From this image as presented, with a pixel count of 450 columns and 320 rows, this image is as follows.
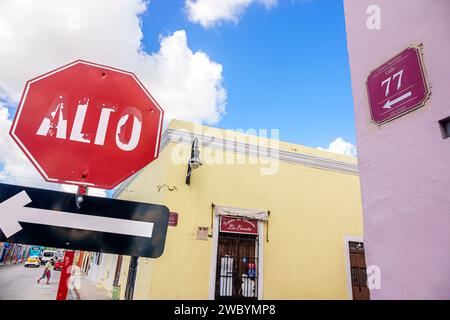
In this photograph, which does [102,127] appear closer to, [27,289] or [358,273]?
[358,273]

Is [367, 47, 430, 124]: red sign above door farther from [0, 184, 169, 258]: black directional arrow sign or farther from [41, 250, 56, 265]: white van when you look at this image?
[41, 250, 56, 265]: white van

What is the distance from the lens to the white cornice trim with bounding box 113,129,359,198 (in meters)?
8.10

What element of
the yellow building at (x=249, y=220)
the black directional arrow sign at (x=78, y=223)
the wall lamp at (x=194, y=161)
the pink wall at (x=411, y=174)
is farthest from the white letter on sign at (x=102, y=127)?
the yellow building at (x=249, y=220)

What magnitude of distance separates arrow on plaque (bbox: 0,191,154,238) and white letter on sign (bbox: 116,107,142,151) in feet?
1.41

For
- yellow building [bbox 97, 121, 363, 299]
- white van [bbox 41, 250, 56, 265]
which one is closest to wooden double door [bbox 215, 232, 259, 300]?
yellow building [bbox 97, 121, 363, 299]

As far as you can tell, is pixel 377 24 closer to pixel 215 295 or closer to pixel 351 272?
pixel 215 295

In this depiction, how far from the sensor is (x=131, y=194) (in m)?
12.0

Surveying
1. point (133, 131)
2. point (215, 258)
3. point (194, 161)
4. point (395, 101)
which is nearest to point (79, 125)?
point (133, 131)

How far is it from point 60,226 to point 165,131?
7.06m

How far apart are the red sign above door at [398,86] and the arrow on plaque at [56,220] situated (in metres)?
2.95

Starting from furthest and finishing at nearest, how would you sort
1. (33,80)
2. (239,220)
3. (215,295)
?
(239,220) < (215,295) < (33,80)

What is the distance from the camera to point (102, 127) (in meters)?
1.54

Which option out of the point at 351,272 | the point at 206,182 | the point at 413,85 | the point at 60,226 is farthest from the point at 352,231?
the point at 60,226

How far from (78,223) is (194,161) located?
6219mm
